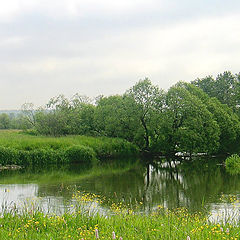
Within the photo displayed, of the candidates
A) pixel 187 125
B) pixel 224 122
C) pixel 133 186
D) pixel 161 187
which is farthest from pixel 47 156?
pixel 224 122

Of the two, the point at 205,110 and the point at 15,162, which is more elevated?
the point at 205,110

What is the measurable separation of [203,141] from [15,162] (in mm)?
18363

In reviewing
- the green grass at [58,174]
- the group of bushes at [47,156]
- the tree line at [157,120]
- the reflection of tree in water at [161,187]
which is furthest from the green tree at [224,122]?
the group of bushes at [47,156]

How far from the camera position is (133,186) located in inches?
874

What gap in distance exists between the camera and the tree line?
3812 cm

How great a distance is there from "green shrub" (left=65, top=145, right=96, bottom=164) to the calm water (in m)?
2.76

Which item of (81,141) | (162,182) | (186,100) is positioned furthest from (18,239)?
(186,100)

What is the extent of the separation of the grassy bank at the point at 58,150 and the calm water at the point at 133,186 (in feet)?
8.04

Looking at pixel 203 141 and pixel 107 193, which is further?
pixel 203 141

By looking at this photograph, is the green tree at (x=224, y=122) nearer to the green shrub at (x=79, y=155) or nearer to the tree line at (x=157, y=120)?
the tree line at (x=157, y=120)

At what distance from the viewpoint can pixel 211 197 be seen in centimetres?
1853

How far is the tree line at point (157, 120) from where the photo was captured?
38125 mm

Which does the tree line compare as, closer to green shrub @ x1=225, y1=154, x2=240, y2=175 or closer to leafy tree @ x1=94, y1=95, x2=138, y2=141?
leafy tree @ x1=94, y1=95, x2=138, y2=141

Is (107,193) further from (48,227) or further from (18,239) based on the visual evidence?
(18,239)
